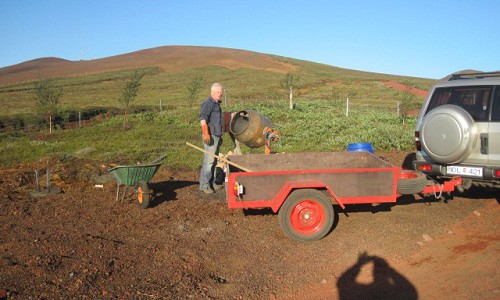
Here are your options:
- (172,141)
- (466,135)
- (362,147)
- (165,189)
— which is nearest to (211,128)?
(165,189)

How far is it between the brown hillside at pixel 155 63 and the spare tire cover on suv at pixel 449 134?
75.4m

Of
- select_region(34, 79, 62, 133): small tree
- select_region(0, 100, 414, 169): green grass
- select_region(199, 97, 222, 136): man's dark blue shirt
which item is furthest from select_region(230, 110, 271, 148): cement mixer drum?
select_region(34, 79, 62, 133): small tree

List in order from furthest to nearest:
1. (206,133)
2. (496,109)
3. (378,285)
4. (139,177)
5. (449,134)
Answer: (206,133) → (139,177) → (496,109) → (449,134) → (378,285)

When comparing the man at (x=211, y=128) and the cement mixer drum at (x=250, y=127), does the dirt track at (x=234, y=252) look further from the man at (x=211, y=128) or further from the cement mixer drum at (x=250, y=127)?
the cement mixer drum at (x=250, y=127)

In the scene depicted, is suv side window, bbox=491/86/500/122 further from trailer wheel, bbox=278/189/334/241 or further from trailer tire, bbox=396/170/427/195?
trailer wheel, bbox=278/189/334/241

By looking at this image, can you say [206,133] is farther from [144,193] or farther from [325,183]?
[325,183]

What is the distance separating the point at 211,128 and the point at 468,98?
435 centimetres

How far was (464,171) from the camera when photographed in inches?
269

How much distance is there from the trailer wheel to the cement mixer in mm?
2380

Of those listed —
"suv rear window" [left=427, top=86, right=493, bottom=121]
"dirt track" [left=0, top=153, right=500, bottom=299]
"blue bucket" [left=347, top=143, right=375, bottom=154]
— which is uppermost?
"suv rear window" [left=427, top=86, right=493, bottom=121]

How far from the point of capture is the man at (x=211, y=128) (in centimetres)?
827

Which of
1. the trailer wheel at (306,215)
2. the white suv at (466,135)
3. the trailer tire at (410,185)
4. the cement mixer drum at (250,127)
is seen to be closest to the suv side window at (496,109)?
the white suv at (466,135)

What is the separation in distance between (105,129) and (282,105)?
1321 cm

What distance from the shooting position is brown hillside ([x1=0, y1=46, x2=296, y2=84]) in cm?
8300
